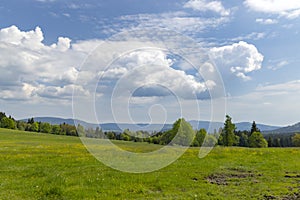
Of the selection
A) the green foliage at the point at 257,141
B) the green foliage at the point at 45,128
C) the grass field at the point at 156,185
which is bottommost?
the grass field at the point at 156,185

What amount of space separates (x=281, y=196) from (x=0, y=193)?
13.1 m

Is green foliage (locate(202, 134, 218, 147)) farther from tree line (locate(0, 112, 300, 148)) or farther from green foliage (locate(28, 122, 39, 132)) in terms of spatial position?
green foliage (locate(28, 122, 39, 132))

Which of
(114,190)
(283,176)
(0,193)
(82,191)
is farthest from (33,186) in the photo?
(283,176)

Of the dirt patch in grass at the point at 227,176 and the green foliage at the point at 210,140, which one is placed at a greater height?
the green foliage at the point at 210,140

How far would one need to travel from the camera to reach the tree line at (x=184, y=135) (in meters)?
19.8

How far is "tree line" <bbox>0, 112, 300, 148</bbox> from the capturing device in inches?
779

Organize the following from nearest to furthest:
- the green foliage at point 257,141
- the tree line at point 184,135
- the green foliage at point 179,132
Answer: the tree line at point 184,135, the green foliage at point 179,132, the green foliage at point 257,141

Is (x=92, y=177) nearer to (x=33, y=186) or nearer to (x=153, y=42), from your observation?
(x=33, y=186)

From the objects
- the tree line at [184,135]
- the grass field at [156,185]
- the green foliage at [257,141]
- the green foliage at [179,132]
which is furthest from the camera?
the green foliage at [257,141]

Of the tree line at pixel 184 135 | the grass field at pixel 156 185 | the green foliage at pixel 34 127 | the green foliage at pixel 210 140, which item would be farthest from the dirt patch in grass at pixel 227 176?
the green foliage at pixel 34 127

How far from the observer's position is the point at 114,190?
52.1 feet

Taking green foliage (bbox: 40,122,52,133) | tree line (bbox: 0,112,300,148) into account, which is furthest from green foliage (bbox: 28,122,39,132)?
green foliage (bbox: 40,122,52,133)

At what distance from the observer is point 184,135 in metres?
39.7

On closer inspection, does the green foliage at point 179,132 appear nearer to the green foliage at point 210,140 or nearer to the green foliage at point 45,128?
the green foliage at point 210,140
